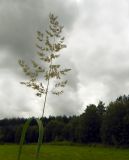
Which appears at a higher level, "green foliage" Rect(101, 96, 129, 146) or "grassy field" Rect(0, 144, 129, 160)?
"green foliage" Rect(101, 96, 129, 146)

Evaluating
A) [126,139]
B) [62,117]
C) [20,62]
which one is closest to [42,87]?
[20,62]

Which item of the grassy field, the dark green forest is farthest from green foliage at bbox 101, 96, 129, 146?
the grassy field

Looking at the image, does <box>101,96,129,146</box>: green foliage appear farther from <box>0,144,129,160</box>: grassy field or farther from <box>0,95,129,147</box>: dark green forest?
<box>0,144,129,160</box>: grassy field

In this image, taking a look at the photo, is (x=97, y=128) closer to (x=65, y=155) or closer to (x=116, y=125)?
(x=116, y=125)

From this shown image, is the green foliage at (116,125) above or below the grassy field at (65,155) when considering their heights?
above

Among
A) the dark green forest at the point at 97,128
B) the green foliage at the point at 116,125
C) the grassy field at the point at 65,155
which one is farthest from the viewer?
the dark green forest at the point at 97,128

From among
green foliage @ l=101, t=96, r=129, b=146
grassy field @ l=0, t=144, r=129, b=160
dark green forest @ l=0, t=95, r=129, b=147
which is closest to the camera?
grassy field @ l=0, t=144, r=129, b=160

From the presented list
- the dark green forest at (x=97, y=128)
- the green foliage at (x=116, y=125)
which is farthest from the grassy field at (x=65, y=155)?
the green foliage at (x=116, y=125)

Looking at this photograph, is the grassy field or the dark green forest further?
the dark green forest

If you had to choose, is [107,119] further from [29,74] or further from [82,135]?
[29,74]

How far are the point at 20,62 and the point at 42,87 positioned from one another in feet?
1.70

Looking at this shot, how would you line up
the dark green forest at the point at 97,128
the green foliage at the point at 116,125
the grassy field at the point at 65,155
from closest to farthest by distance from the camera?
the grassy field at the point at 65,155 → the green foliage at the point at 116,125 → the dark green forest at the point at 97,128

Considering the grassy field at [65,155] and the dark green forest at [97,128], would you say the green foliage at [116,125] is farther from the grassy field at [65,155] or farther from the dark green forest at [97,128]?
the grassy field at [65,155]

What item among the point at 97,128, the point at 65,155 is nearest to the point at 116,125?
the point at 97,128
